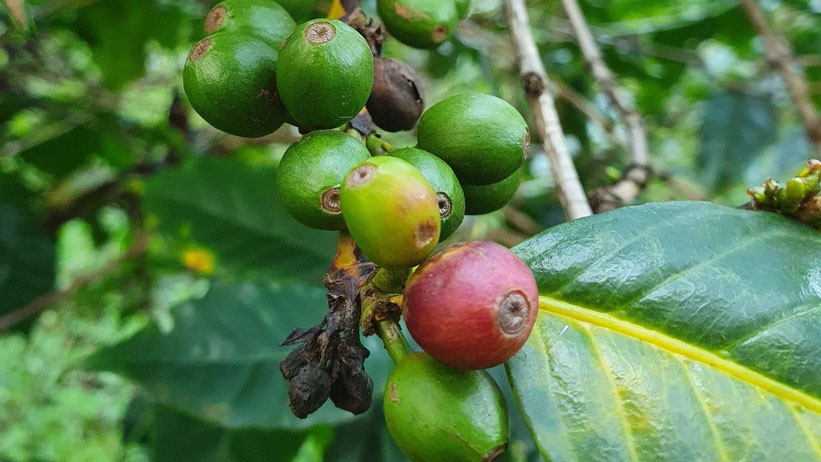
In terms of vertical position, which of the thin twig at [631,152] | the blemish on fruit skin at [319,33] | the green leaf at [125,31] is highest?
the blemish on fruit skin at [319,33]

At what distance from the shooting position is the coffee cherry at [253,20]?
1.13 metres

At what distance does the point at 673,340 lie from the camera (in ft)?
3.32

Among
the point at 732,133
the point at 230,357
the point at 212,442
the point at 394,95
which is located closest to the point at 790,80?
the point at 732,133

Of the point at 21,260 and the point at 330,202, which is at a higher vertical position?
the point at 330,202

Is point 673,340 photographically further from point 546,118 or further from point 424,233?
point 546,118

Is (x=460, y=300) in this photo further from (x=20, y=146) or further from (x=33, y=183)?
(x=33, y=183)

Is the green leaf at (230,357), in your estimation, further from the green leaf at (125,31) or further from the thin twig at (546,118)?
the green leaf at (125,31)

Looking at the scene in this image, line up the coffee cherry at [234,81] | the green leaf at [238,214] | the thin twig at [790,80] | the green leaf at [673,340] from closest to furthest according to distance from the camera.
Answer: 1. the green leaf at [673,340]
2. the coffee cherry at [234,81]
3. the thin twig at [790,80]
4. the green leaf at [238,214]

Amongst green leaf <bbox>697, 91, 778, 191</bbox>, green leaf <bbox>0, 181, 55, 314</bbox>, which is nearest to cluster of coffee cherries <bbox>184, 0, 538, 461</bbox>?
green leaf <bbox>0, 181, 55, 314</bbox>

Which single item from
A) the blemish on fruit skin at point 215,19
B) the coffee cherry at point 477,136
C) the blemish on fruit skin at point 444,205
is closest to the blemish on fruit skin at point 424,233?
the blemish on fruit skin at point 444,205

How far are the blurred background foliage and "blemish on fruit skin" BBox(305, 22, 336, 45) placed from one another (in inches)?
25.8

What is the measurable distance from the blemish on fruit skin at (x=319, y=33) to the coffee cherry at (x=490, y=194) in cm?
38

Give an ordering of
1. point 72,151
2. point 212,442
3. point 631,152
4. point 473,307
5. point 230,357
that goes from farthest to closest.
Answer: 1. point 72,151
2. point 212,442
3. point 230,357
4. point 631,152
5. point 473,307

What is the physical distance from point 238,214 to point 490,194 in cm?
163
